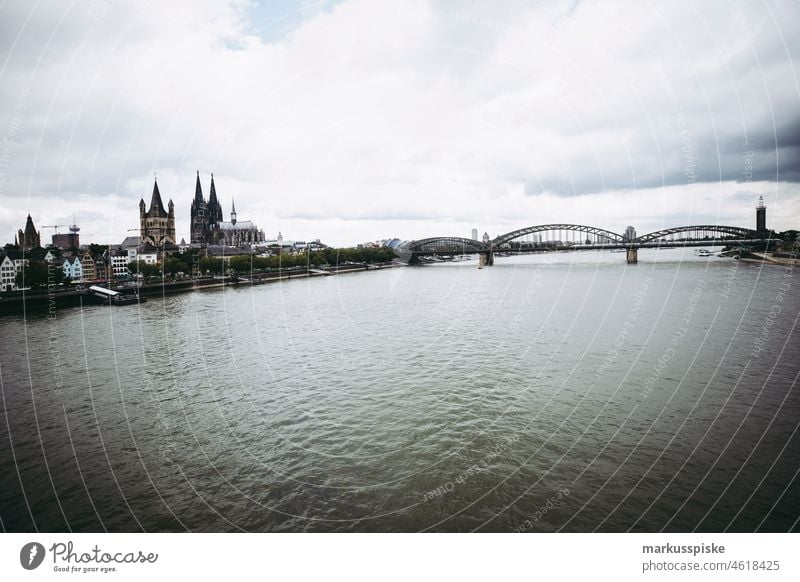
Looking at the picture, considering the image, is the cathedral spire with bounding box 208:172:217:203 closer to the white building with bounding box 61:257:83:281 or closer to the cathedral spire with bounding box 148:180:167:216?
the cathedral spire with bounding box 148:180:167:216

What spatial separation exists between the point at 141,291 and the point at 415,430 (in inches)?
1554

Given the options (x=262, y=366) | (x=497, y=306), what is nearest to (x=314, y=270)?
(x=497, y=306)

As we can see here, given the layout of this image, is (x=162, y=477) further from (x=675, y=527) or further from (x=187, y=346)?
(x=187, y=346)

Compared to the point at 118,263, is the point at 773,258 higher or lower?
lower

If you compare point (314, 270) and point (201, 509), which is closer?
point (201, 509)

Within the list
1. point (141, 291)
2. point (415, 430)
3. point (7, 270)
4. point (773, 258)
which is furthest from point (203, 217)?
point (773, 258)

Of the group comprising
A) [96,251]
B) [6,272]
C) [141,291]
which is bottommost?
[141,291]

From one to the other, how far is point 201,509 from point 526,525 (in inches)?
187

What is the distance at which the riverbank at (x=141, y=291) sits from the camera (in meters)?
30.4

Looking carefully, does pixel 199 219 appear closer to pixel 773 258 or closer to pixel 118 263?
pixel 118 263

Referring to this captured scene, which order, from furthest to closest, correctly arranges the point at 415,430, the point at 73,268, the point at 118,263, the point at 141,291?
the point at 118,263, the point at 73,268, the point at 141,291, the point at 415,430

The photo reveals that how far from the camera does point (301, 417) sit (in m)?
9.60

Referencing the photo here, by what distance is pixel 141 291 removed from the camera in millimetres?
39469

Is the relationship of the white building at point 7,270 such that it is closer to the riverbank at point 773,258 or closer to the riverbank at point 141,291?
the riverbank at point 141,291
